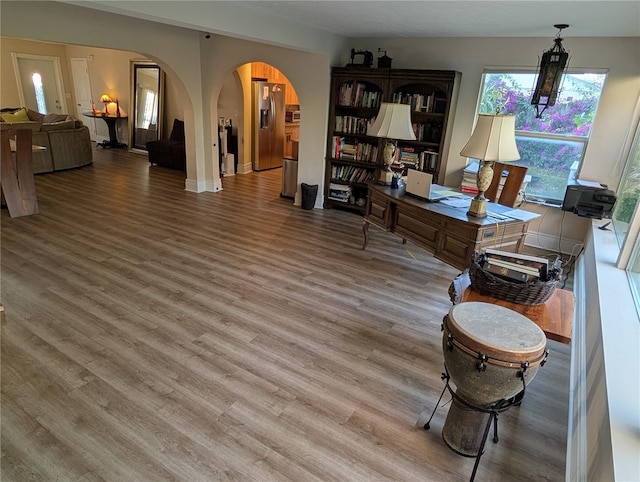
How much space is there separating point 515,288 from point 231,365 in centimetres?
181

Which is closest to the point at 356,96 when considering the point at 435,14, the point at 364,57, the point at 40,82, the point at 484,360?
the point at 364,57

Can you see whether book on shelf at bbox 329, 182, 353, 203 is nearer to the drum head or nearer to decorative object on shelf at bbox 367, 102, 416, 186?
decorative object on shelf at bbox 367, 102, 416, 186

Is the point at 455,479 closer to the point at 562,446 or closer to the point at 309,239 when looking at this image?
the point at 562,446

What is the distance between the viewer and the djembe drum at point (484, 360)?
5.36 feet

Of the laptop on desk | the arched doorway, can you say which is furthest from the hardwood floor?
the arched doorway

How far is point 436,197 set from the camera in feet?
11.4

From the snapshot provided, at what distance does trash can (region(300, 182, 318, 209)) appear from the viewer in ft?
19.3

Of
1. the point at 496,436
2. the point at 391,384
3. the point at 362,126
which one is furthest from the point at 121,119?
the point at 496,436

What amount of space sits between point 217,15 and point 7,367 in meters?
3.31

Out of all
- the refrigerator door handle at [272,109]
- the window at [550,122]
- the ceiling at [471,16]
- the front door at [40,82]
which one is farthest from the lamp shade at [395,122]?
the front door at [40,82]

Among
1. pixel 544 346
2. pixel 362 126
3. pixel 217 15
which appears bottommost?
pixel 544 346

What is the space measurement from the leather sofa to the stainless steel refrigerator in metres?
3.42

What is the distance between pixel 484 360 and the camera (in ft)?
5.38

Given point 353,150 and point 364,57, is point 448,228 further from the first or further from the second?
point 364,57
